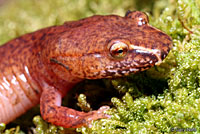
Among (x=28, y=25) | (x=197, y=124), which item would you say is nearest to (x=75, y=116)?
(x=197, y=124)

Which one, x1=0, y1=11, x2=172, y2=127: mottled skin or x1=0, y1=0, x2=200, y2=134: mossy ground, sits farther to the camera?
x1=0, y1=11, x2=172, y2=127: mottled skin

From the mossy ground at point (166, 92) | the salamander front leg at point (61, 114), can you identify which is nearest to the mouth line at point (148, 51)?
the mossy ground at point (166, 92)

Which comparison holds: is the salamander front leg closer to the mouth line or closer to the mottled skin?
the mottled skin

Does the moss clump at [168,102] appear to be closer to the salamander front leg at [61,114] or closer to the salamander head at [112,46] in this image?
the salamander front leg at [61,114]

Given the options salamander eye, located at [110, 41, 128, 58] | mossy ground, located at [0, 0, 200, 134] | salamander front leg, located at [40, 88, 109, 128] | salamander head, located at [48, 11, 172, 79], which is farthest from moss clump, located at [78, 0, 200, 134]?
salamander eye, located at [110, 41, 128, 58]

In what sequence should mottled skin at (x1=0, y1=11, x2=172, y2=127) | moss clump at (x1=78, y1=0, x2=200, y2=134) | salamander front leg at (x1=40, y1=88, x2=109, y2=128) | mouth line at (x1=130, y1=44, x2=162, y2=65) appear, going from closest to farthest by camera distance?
moss clump at (x1=78, y1=0, x2=200, y2=134) → mouth line at (x1=130, y1=44, x2=162, y2=65) → mottled skin at (x1=0, y1=11, x2=172, y2=127) → salamander front leg at (x1=40, y1=88, x2=109, y2=128)

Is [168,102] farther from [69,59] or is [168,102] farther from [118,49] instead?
[69,59]

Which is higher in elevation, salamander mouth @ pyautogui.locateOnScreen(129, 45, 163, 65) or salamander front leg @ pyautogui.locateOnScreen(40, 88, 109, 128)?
salamander mouth @ pyautogui.locateOnScreen(129, 45, 163, 65)
